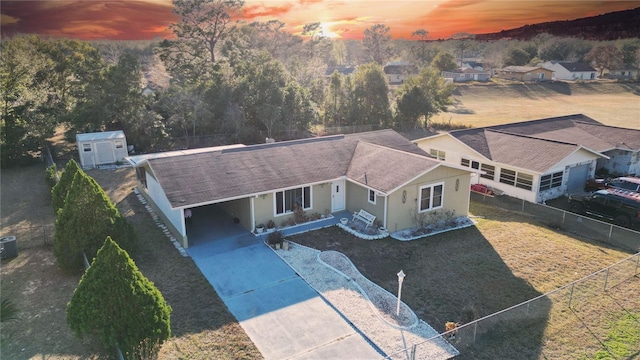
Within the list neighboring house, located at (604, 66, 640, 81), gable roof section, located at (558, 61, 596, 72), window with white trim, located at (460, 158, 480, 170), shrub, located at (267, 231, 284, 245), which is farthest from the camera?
neighboring house, located at (604, 66, 640, 81)

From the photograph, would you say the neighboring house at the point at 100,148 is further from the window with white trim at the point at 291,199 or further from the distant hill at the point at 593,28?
the distant hill at the point at 593,28

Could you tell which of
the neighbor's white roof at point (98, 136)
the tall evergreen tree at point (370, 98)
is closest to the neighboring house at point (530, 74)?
the tall evergreen tree at point (370, 98)

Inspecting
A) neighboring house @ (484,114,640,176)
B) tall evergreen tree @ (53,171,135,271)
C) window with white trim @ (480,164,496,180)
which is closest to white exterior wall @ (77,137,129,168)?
tall evergreen tree @ (53,171,135,271)

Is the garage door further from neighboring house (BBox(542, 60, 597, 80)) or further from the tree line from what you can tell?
neighboring house (BBox(542, 60, 597, 80))

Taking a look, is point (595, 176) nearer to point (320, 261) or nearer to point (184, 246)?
point (320, 261)

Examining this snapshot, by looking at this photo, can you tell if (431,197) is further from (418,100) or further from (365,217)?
(418,100)

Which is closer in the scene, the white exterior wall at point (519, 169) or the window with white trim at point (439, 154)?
the white exterior wall at point (519, 169)

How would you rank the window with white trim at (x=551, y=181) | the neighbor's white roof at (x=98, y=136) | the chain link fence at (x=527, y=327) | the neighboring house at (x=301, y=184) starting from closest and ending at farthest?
1. the chain link fence at (x=527, y=327)
2. the neighboring house at (x=301, y=184)
3. the window with white trim at (x=551, y=181)
4. the neighbor's white roof at (x=98, y=136)
